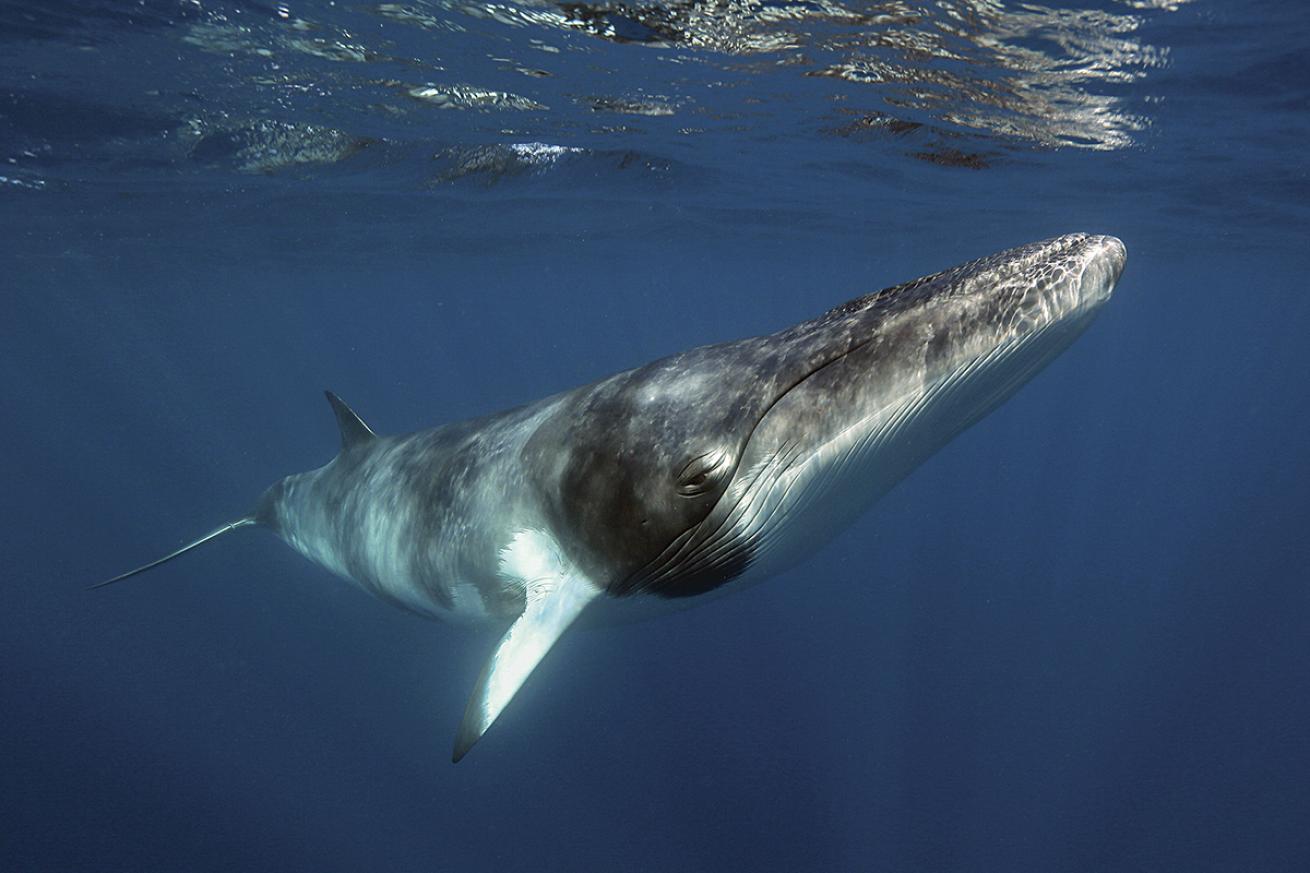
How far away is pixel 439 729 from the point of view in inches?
570

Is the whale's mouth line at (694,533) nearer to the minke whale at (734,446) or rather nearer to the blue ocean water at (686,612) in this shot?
the minke whale at (734,446)

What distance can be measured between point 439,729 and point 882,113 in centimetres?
1403

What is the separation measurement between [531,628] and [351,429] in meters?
5.01

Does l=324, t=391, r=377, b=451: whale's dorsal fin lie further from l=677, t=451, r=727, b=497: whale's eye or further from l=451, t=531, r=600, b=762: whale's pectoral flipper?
l=677, t=451, r=727, b=497: whale's eye

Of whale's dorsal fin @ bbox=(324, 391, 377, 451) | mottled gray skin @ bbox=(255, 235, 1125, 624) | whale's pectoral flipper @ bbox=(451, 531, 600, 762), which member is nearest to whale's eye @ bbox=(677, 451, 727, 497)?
mottled gray skin @ bbox=(255, 235, 1125, 624)

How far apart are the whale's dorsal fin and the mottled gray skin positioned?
11.0ft

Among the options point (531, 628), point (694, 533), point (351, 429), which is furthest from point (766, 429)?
point (351, 429)

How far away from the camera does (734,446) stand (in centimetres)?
386

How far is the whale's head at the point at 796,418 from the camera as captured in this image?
3.34 meters

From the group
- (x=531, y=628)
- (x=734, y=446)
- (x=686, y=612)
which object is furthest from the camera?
(x=686, y=612)

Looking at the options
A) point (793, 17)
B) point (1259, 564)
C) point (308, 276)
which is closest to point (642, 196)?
point (793, 17)

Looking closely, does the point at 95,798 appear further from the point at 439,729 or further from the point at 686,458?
the point at 686,458

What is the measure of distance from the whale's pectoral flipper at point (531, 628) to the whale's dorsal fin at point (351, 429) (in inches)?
165

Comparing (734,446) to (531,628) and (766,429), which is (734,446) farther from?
(531,628)
